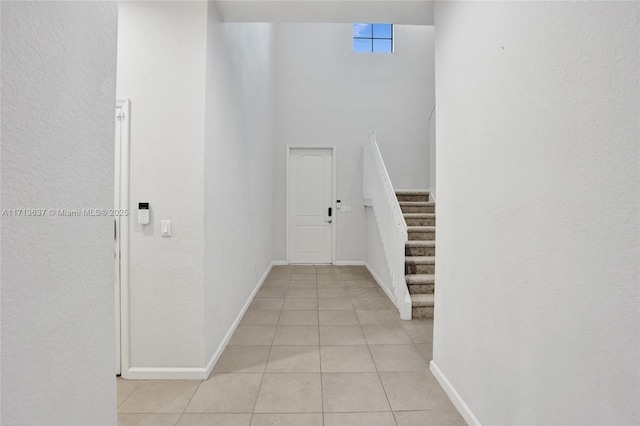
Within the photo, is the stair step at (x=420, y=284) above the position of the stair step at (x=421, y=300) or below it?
above

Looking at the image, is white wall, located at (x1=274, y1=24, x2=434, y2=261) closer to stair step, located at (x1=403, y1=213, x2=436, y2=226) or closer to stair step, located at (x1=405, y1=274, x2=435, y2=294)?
stair step, located at (x1=403, y1=213, x2=436, y2=226)

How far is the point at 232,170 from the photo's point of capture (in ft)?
9.14

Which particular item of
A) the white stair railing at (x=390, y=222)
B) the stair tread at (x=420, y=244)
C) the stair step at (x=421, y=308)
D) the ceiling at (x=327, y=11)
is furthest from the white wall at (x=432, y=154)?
the ceiling at (x=327, y=11)

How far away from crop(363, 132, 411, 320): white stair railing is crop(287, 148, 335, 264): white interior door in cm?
91

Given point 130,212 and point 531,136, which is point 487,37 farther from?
point 130,212

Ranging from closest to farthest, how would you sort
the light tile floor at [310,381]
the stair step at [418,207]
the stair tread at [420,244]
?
the light tile floor at [310,381] → the stair tread at [420,244] → the stair step at [418,207]

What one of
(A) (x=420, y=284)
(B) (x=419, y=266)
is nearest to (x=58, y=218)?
(A) (x=420, y=284)

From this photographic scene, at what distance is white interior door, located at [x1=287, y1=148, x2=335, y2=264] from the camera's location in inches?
229

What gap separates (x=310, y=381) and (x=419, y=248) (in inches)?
90.2

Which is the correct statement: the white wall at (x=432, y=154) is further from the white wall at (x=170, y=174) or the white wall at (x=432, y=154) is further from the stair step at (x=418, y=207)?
the white wall at (x=170, y=174)

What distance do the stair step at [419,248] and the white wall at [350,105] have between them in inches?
82.3

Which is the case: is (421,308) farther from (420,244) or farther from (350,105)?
(350,105)

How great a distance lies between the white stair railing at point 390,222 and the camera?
128 inches

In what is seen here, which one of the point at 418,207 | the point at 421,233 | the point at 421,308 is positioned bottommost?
the point at 421,308
